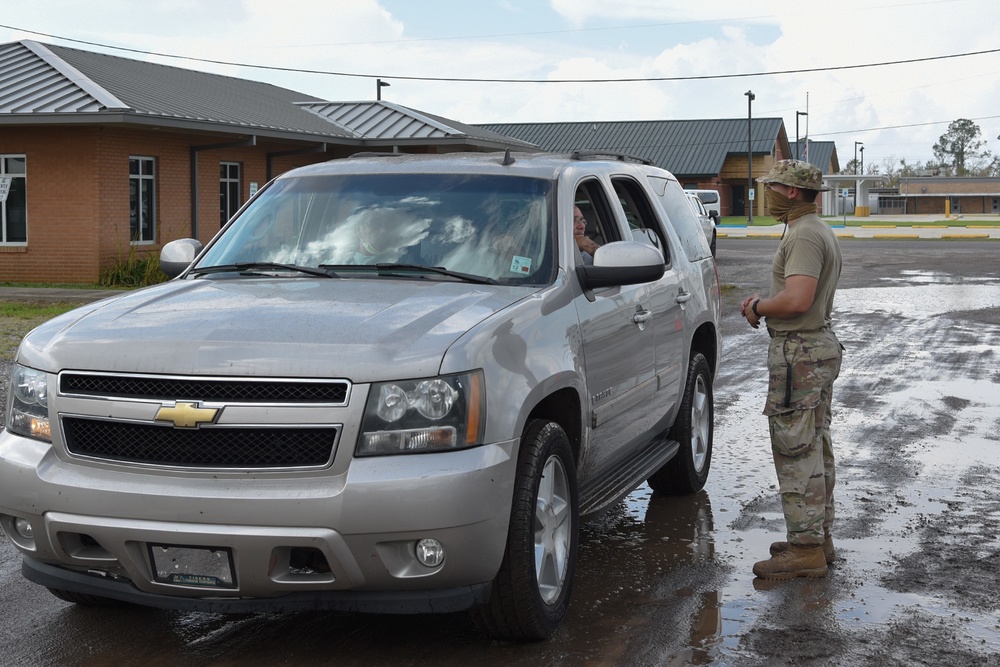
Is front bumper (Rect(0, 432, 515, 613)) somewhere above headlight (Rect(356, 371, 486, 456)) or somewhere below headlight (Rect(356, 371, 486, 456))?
below

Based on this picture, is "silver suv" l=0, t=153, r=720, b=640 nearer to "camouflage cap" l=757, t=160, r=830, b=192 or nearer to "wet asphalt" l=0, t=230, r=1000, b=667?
"wet asphalt" l=0, t=230, r=1000, b=667

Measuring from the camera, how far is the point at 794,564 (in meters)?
5.63

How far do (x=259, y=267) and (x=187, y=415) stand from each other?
1.49m

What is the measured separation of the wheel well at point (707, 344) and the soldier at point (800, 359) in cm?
157

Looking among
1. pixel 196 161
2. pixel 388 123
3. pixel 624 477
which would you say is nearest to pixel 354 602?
pixel 624 477

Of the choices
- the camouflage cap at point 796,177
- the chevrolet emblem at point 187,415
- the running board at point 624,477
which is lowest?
the running board at point 624,477

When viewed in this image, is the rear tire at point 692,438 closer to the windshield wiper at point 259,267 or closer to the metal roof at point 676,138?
the windshield wiper at point 259,267

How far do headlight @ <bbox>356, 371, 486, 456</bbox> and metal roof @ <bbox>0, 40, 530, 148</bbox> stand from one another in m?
19.3

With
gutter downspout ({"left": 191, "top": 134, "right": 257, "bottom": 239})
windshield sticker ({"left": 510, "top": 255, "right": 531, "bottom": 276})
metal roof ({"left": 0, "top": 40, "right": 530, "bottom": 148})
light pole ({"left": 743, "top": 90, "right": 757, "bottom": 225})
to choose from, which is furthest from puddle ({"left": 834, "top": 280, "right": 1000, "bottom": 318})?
light pole ({"left": 743, "top": 90, "right": 757, "bottom": 225})

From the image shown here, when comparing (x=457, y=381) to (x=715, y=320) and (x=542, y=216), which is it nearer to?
(x=542, y=216)

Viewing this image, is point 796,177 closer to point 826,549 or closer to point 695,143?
point 826,549

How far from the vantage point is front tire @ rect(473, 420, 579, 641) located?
4.40 m

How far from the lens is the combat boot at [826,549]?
584cm

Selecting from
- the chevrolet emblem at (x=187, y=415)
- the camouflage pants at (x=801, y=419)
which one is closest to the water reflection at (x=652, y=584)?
the camouflage pants at (x=801, y=419)
